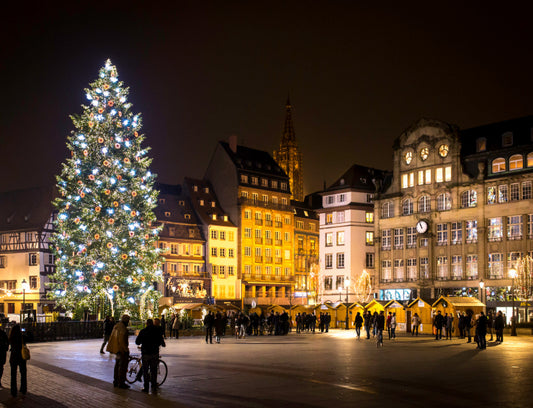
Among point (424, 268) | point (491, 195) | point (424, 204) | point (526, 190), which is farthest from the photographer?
point (424, 204)

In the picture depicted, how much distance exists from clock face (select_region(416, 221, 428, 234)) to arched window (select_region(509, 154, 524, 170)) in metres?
10.1

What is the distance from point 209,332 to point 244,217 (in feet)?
183

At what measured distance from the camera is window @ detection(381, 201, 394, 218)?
77.9 m

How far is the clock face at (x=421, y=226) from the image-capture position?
73.4 m

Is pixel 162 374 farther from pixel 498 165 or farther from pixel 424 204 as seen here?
pixel 424 204

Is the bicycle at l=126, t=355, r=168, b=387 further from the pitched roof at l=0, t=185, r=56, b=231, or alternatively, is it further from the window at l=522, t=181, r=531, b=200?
the pitched roof at l=0, t=185, r=56, b=231

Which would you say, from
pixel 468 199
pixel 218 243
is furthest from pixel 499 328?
pixel 218 243

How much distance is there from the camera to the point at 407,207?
7625 cm

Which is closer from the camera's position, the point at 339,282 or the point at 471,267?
the point at 471,267

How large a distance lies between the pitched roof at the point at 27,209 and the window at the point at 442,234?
41438 millimetres

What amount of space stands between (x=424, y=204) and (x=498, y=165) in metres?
8.84

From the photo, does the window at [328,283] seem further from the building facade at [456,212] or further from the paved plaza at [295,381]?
the paved plaza at [295,381]

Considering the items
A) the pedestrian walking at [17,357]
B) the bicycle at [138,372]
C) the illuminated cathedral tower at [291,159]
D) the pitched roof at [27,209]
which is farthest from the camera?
the illuminated cathedral tower at [291,159]

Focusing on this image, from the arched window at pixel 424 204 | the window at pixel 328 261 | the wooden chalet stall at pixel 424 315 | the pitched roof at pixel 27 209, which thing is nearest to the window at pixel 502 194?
the arched window at pixel 424 204
